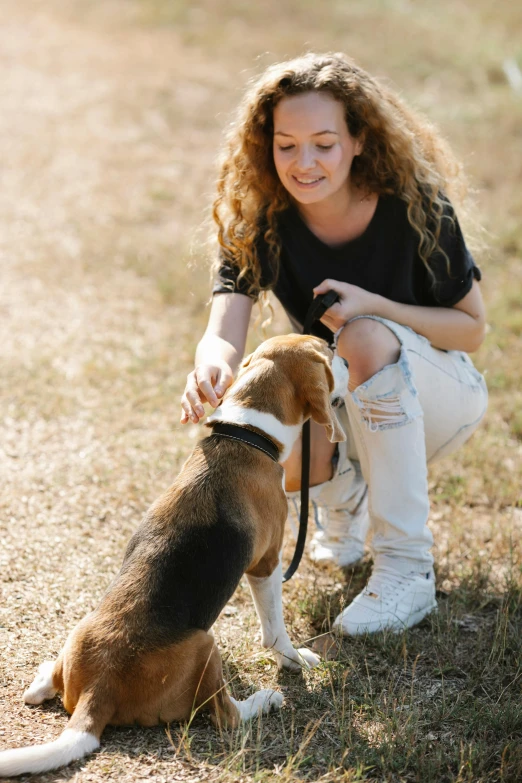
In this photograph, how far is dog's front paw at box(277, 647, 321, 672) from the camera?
338cm

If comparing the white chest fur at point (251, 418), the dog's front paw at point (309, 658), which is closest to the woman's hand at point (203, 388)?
the white chest fur at point (251, 418)

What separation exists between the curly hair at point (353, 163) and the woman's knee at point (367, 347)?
438 millimetres

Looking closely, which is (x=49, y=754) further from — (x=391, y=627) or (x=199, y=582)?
(x=391, y=627)

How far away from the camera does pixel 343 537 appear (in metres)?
4.25

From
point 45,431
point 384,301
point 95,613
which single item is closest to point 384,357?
point 384,301

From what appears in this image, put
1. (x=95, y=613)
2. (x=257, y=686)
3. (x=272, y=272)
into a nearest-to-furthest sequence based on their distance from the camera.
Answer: (x=95, y=613)
(x=257, y=686)
(x=272, y=272)

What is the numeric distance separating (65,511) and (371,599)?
1613 mm

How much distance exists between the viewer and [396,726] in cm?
298

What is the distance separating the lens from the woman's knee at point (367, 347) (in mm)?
3662

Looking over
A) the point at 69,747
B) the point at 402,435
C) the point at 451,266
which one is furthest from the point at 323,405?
the point at 69,747

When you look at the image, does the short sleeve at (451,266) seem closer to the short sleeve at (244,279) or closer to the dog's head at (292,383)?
the short sleeve at (244,279)

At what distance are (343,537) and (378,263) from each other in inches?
51.5

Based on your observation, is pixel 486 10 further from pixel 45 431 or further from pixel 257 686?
pixel 257 686

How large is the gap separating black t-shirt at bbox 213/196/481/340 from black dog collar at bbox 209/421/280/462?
38.4 inches
